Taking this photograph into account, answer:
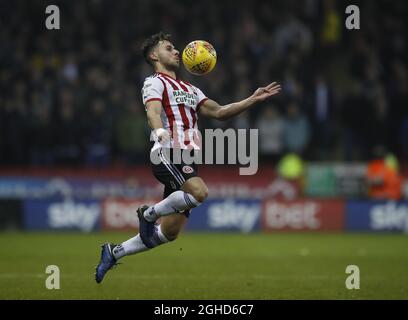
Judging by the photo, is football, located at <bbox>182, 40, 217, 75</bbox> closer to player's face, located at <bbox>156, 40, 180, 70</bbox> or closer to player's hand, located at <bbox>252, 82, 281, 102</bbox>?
player's face, located at <bbox>156, 40, 180, 70</bbox>

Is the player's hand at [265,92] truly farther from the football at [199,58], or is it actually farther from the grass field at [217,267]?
the grass field at [217,267]

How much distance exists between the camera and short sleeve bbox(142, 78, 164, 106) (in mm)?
9117

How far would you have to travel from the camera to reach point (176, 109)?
30.7 feet

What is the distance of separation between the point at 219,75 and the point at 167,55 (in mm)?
10335

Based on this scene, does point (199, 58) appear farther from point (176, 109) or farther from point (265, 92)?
point (265, 92)

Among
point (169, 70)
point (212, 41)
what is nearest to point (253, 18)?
point (212, 41)

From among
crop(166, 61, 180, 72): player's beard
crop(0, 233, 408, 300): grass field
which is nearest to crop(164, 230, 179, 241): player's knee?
crop(0, 233, 408, 300): grass field

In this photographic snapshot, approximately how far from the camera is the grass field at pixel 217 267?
30.3ft

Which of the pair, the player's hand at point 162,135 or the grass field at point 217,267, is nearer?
the player's hand at point 162,135

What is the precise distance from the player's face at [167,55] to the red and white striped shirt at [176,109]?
16 centimetres

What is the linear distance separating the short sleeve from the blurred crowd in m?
9.36

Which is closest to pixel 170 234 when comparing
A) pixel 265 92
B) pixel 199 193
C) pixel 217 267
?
pixel 199 193

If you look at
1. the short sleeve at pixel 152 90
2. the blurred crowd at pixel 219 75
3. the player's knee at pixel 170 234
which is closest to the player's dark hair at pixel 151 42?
the short sleeve at pixel 152 90

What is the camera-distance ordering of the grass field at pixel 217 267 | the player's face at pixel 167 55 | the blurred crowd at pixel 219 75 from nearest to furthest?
1. the grass field at pixel 217 267
2. the player's face at pixel 167 55
3. the blurred crowd at pixel 219 75
